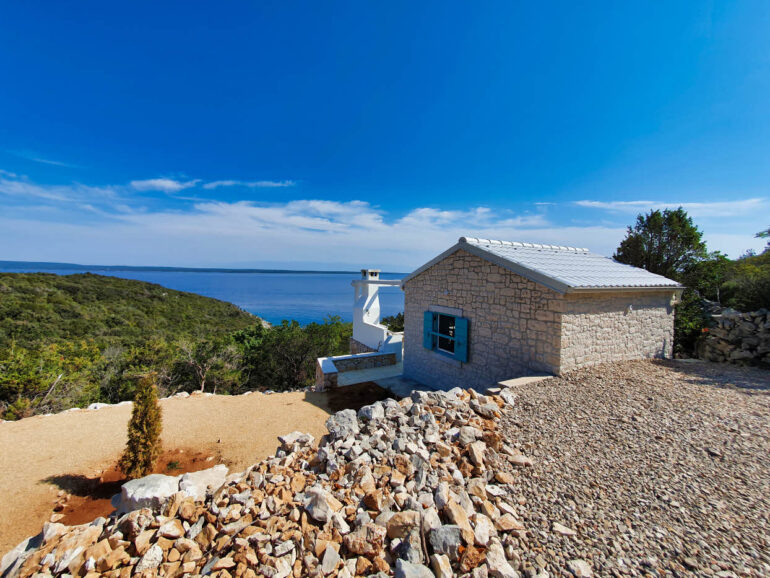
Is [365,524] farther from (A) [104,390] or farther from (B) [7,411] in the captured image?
(A) [104,390]

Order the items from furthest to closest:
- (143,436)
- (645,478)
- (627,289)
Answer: (627,289) → (143,436) → (645,478)

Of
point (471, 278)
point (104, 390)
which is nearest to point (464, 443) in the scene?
point (471, 278)

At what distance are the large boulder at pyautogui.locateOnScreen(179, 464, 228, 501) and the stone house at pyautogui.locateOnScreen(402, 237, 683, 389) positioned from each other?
18.3 feet

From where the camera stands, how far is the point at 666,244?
1283cm

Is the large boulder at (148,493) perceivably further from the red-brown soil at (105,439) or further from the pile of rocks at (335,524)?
the red-brown soil at (105,439)

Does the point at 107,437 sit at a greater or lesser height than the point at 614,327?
lesser

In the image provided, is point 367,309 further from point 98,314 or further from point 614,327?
point 98,314

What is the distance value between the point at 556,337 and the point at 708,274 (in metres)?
10.2

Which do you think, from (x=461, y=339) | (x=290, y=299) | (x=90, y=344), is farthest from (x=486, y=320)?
(x=290, y=299)

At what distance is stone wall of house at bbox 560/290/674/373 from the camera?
6.23m

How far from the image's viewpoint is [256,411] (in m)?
7.57

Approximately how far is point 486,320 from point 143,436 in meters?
6.60

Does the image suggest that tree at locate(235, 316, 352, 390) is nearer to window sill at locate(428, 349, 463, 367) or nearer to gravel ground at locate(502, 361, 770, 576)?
window sill at locate(428, 349, 463, 367)

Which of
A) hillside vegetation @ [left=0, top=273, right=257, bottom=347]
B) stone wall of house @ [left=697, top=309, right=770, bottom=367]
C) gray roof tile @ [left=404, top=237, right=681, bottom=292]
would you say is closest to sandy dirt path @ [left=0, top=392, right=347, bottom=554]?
gray roof tile @ [left=404, top=237, right=681, bottom=292]
